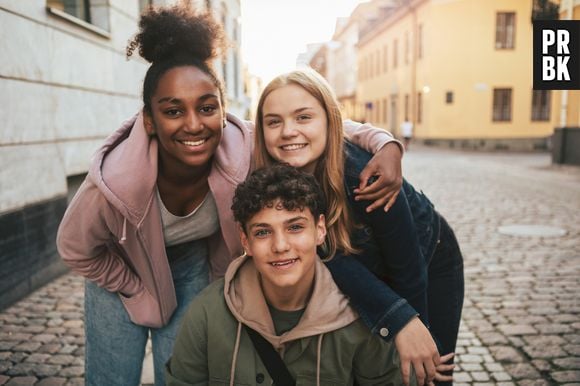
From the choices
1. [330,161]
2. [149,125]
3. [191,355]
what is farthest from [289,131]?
[191,355]

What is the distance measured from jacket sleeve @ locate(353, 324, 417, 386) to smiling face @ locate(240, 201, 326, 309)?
403 millimetres

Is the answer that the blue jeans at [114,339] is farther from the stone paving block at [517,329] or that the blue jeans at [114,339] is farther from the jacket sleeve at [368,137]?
the stone paving block at [517,329]

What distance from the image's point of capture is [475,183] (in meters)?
13.3

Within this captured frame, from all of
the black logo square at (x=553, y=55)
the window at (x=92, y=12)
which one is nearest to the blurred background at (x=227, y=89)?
the window at (x=92, y=12)

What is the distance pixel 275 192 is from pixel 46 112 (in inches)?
176

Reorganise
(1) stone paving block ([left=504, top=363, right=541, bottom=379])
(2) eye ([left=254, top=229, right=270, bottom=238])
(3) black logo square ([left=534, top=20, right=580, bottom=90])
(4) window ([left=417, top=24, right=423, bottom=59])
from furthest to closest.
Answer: (4) window ([left=417, top=24, right=423, bottom=59]), (3) black logo square ([left=534, top=20, right=580, bottom=90]), (1) stone paving block ([left=504, top=363, right=541, bottom=379]), (2) eye ([left=254, top=229, right=270, bottom=238])

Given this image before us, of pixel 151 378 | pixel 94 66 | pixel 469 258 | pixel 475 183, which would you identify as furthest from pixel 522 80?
pixel 151 378

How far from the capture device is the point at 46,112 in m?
5.64

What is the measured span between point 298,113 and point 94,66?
17.6ft

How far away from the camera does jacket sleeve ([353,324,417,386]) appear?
7.07 ft

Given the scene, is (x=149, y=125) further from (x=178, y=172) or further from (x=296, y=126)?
(x=296, y=126)

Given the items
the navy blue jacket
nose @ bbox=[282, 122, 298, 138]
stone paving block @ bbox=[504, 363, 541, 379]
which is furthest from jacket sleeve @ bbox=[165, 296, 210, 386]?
stone paving block @ bbox=[504, 363, 541, 379]

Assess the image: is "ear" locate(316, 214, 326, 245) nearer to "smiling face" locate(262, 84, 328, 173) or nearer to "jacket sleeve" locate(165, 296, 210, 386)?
"smiling face" locate(262, 84, 328, 173)

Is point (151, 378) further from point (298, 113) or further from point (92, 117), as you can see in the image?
point (92, 117)
